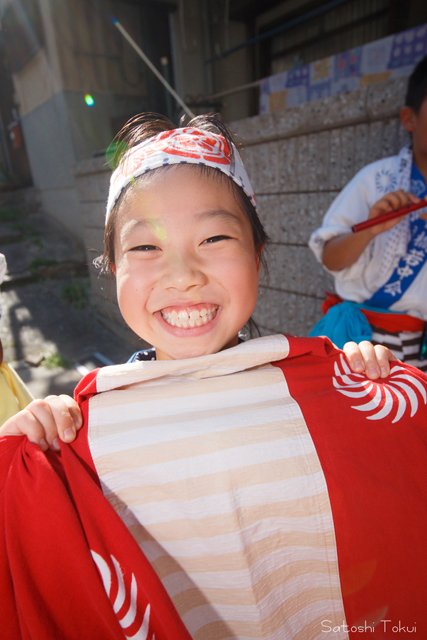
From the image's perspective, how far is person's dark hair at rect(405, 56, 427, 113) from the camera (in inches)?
63.1

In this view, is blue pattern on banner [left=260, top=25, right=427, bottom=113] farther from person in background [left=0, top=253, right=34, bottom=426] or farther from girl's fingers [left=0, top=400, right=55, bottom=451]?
girl's fingers [left=0, top=400, right=55, bottom=451]

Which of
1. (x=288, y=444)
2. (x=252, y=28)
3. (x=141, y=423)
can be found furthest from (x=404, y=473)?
(x=252, y=28)

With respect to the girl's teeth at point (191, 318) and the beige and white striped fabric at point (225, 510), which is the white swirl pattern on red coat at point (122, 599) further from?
the girl's teeth at point (191, 318)

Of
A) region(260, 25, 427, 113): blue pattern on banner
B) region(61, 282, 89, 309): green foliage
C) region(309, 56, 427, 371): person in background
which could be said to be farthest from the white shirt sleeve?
region(61, 282, 89, 309): green foliage

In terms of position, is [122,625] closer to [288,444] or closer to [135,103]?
[288,444]

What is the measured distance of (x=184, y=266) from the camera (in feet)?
3.15

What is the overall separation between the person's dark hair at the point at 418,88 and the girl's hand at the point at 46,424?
1775 millimetres

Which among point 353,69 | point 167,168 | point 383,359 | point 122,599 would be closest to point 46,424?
point 122,599

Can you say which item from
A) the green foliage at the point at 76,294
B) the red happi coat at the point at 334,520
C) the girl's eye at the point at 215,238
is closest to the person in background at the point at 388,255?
the red happi coat at the point at 334,520

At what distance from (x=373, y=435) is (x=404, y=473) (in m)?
0.10

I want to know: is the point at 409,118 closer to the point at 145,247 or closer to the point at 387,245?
the point at 387,245

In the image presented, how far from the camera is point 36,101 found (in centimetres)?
700

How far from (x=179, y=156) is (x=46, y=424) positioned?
767mm

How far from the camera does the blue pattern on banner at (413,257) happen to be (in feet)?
5.28
